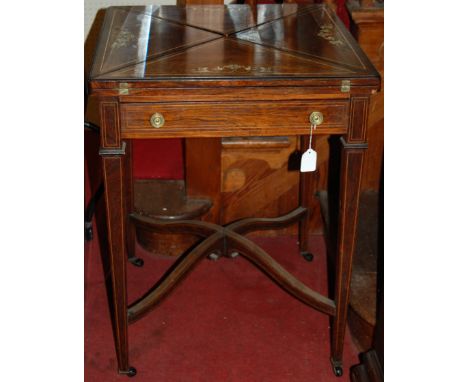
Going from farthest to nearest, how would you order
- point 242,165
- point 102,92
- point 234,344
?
point 242,165 < point 234,344 < point 102,92

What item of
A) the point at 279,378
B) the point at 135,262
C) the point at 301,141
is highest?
the point at 301,141

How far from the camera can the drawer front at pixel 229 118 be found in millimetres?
1538

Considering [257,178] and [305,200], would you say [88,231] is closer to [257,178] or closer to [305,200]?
[257,178]

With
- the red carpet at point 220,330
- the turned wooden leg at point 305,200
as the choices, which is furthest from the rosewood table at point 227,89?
the turned wooden leg at point 305,200

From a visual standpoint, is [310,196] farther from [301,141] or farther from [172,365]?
[172,365]

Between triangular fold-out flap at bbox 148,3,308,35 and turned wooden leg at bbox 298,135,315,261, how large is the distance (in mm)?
401

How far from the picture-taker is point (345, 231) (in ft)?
5.71

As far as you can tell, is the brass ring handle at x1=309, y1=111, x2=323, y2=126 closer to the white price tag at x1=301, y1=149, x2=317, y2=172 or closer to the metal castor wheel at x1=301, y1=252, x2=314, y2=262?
the white price tag at x1=301, y1=149, x2=317, y2=172

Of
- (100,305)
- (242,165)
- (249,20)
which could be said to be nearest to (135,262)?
(100,305)

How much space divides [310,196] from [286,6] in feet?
2.06

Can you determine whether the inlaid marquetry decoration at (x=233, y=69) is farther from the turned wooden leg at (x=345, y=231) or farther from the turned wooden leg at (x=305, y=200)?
the turned wooden leg at (x=305, y=200)

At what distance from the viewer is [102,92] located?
1499 millimetres

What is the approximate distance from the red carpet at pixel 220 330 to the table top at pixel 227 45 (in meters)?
0.76

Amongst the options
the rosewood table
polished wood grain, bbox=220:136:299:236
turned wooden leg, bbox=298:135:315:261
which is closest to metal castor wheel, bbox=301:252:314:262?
turned wooden leg, bbox=298:135:315:261
